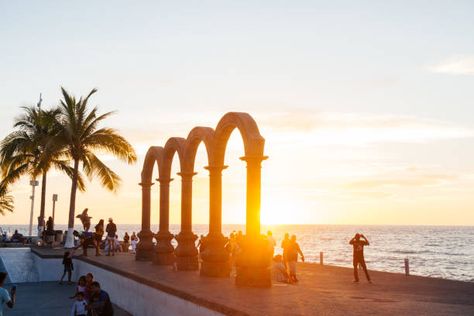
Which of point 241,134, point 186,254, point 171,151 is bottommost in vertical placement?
point 186,254

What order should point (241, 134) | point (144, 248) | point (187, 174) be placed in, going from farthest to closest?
point (144, 248)
point (187, 174)
point (241, 134)

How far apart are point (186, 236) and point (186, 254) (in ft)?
2.18

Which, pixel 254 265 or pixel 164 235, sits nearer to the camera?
pixel 254 265

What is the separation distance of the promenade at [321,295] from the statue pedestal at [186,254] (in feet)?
1.97

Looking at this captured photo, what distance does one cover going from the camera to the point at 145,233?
24.3 meters

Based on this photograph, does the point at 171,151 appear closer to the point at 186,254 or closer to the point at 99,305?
the point at 186,254

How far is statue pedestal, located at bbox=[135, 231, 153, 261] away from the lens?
2397 cm

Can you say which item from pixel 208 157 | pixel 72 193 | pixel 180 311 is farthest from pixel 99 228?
pixel 180 311

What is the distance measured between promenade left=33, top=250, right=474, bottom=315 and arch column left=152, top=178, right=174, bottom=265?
1.43 metres

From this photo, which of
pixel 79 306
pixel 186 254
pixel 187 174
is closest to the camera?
pixel 79 306

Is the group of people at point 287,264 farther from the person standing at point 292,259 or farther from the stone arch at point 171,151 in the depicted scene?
→ the stone arch at point 171,151

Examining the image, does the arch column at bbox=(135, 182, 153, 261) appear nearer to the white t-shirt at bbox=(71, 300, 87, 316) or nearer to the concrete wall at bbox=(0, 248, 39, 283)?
the concrete wall at bbox=(0, 248, 39, 283)

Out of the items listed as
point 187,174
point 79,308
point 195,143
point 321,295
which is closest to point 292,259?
point 187,174

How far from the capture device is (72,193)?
34.8 m
